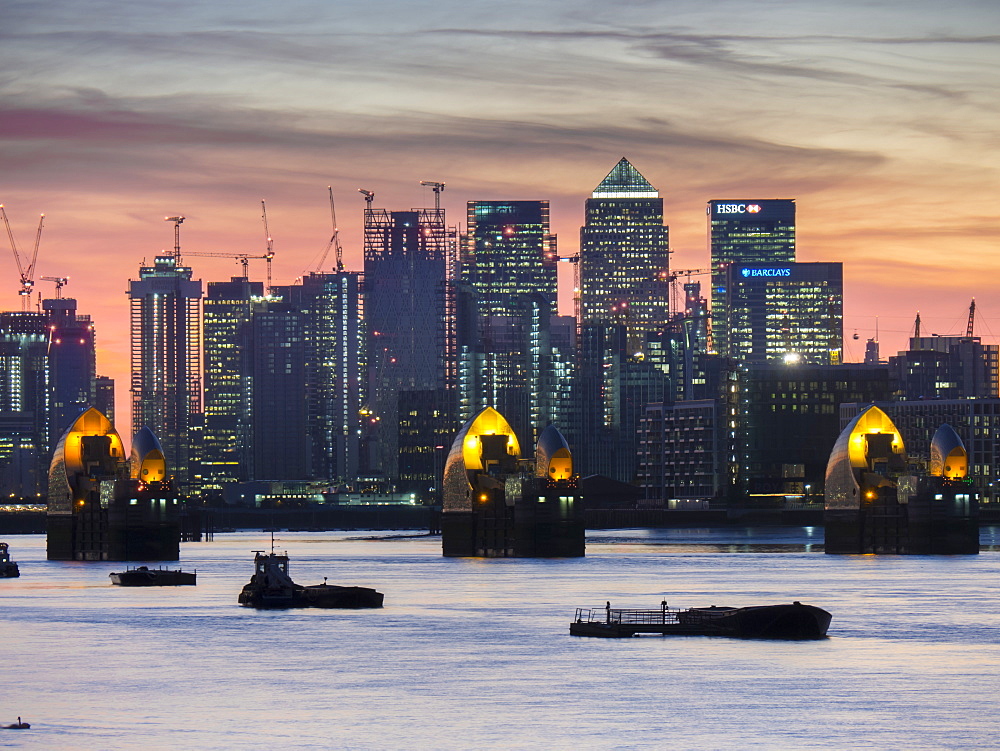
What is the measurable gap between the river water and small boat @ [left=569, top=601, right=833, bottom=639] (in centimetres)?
128

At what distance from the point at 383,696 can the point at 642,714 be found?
10.4 m

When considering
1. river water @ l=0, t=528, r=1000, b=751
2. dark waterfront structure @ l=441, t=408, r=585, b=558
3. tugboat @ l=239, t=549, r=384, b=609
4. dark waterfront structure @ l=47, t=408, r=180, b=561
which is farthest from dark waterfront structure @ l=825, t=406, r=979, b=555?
tugboat @ l=239, t=549, r=384, b=609

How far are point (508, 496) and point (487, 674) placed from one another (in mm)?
95145

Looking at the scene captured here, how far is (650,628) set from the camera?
100312 mm

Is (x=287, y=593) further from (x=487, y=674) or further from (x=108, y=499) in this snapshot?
(x=108, y=499)

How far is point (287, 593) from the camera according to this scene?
405 feet

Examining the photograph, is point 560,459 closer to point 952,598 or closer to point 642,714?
point 952,598

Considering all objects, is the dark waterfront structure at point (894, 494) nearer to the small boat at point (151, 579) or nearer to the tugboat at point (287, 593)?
the small boat at point (151, 579)

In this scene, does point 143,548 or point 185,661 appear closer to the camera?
point 185,661

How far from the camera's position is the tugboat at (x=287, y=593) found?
119875 millimetres

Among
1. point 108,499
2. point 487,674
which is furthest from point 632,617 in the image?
point 108,499

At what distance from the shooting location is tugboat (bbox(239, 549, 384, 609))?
11988 cm

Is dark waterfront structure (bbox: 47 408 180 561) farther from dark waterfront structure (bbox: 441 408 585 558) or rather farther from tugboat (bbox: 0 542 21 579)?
dark waterfront structure (bbox: 441 408 585 558)

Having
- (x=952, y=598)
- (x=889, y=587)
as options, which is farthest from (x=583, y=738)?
(x=889, y=587)
